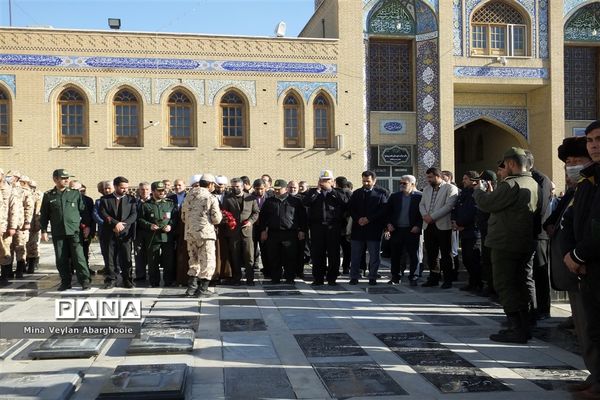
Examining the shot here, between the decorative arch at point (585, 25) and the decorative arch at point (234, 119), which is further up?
the decorative arch at point (585, 25)

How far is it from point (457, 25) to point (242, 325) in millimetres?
19514

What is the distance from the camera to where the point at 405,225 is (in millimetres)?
9172

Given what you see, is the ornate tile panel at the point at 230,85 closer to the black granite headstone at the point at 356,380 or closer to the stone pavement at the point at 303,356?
the stone pavement at the point at 303,356

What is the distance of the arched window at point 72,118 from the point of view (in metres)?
20.3

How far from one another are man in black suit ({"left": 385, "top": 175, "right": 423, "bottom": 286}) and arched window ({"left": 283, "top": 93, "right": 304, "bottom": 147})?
1263 centimetres

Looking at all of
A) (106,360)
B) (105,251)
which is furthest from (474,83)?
(106,360)

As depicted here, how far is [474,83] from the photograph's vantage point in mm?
22641

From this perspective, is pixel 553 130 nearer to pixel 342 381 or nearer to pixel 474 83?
pixel 474 83

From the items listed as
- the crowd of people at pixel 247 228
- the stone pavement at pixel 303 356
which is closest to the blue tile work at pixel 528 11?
the crowd of people at pixel 247 228

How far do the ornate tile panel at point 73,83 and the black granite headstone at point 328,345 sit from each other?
1703 cm

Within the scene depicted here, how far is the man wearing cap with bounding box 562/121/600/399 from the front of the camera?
382 centimetres

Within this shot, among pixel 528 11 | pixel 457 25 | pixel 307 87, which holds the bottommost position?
pixel 307 87

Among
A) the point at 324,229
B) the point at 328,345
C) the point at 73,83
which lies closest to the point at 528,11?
the point at 73,83

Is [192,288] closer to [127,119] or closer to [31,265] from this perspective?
[31,265]
